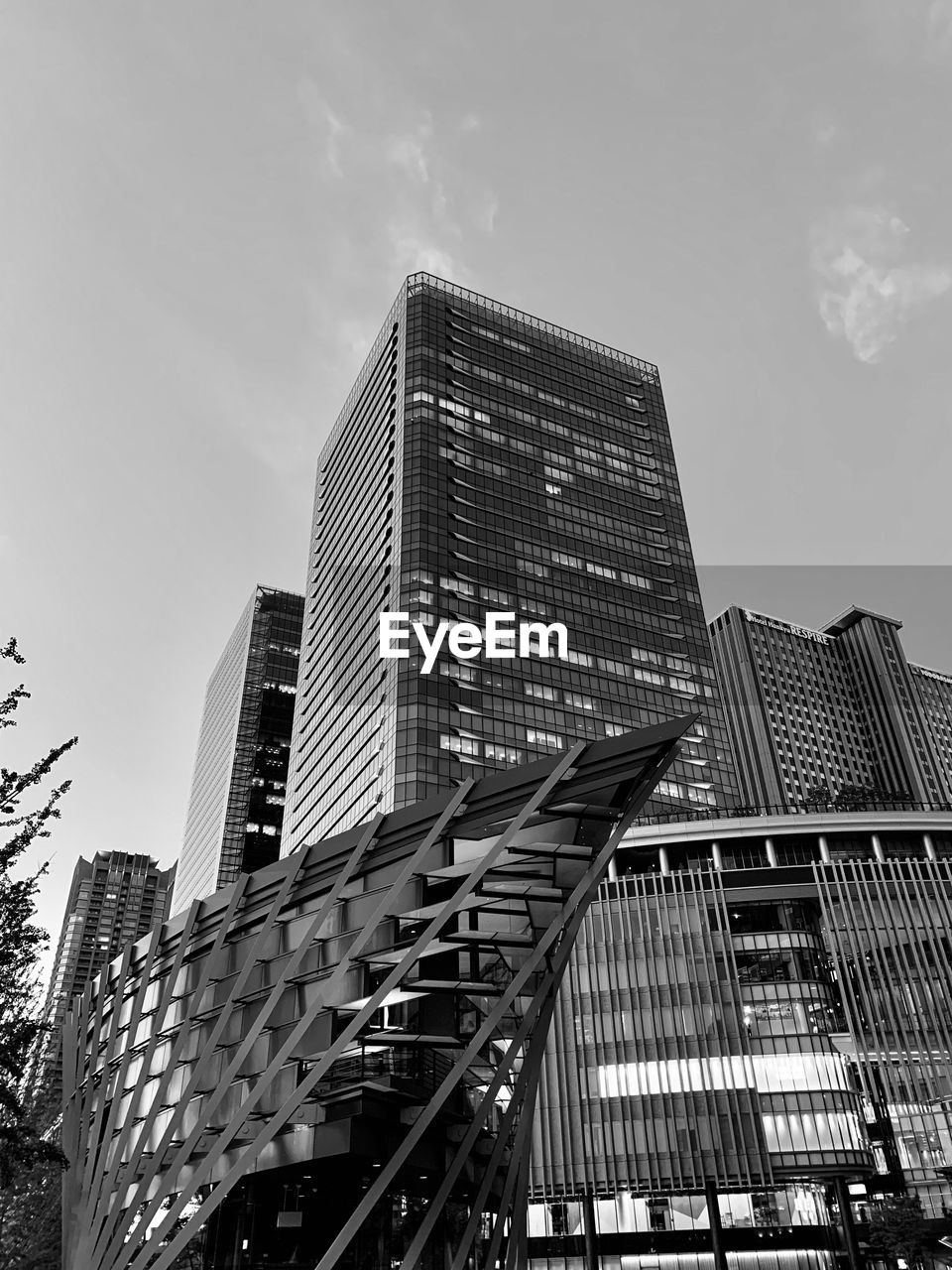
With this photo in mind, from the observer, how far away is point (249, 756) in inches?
6619

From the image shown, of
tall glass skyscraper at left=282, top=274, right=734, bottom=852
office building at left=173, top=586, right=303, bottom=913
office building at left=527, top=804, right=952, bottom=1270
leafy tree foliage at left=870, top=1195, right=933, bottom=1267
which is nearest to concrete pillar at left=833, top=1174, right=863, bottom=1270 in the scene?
office building at left=527, top=804, right=952, bottom=1270

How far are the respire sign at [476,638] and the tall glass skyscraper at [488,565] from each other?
1.05 meters

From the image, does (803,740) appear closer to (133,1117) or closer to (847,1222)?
(847,1222)

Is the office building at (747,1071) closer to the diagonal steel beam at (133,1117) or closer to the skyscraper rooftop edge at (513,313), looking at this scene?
the diagonal steel beam at (133,1117)

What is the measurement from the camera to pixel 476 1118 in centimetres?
2212

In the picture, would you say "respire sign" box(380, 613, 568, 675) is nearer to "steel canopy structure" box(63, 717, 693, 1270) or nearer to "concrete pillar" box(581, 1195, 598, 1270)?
"concrete pillar" box(581, 1195, 598, 1270)

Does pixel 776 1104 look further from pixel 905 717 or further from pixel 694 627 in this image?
pixel 905 717

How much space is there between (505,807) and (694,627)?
109 metres

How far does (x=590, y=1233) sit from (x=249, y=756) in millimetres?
114529

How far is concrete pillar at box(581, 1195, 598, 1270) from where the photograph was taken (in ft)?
214

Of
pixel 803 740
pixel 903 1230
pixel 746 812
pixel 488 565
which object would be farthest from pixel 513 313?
pixel 903 1230

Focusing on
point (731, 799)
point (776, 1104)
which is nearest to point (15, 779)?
point (776, 1104)

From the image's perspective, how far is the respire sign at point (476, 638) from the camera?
105 meters

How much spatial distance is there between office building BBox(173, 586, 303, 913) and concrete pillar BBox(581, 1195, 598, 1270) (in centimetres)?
9372
